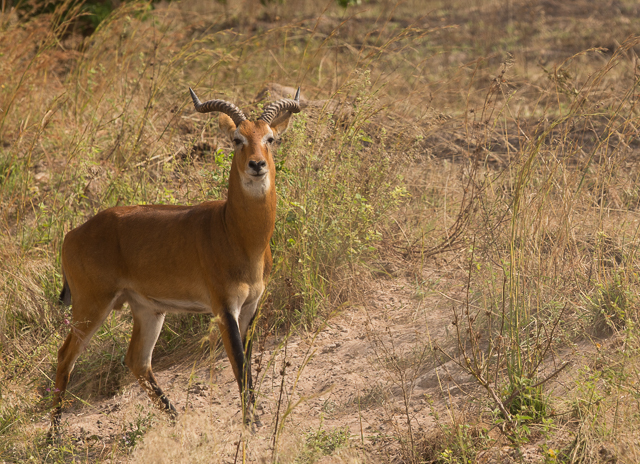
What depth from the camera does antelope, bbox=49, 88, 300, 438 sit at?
4754 mm

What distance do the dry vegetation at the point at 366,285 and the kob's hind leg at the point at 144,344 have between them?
262 millimetres

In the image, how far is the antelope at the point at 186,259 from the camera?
15.6 ft

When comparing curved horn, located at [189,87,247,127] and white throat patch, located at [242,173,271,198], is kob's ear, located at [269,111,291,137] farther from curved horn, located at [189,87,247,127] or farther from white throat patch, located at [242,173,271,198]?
white throat patch, located at [242,173,271,198]

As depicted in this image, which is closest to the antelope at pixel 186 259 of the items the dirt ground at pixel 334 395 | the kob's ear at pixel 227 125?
the kob's ear at pixel 227 125

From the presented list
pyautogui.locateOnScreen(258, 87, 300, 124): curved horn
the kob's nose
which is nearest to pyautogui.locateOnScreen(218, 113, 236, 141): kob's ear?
pyautogui.locateOnScreen(258, 87, 300, 124): curved horn

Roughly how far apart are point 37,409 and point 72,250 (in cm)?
127

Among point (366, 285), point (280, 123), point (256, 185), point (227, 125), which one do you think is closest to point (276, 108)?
point (280, 123)

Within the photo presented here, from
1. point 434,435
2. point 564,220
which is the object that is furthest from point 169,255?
point 564,220

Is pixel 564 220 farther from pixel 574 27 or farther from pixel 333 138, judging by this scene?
pixel 574 27

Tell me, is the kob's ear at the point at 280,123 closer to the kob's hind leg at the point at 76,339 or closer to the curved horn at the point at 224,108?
the curved horn at the point at 224,108

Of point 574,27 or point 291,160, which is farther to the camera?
point 574,27

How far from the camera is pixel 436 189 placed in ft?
25.4

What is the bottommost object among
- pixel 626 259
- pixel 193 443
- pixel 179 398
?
pixel 179 398

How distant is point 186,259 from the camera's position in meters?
5.00
